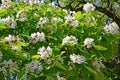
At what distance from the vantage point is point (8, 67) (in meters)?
5.35

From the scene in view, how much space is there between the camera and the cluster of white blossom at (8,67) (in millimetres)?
5289

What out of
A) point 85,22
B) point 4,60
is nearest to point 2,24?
point 4,60

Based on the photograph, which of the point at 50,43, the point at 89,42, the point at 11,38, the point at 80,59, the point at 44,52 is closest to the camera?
the point at 44,52

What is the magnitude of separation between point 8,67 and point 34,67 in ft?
1.14

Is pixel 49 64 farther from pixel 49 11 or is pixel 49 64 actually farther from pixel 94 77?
pixel 49 11

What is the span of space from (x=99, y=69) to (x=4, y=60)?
148 cm

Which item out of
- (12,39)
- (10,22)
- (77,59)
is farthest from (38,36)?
(77,59)

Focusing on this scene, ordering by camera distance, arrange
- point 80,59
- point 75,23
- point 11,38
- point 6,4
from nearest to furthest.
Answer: point 80,59, point 11,38, point 75,23, point 6,4

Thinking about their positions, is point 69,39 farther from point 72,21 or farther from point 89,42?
point 72,21

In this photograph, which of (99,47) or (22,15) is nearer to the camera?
(99,47)

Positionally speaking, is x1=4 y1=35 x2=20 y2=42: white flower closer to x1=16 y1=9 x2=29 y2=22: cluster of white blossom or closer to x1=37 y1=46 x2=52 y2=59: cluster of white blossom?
x1=37 y1=46 x2=52 y2=59: cluster of white blossom

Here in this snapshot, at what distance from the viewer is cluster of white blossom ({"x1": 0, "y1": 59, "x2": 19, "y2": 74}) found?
5.29m

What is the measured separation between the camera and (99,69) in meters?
5.95

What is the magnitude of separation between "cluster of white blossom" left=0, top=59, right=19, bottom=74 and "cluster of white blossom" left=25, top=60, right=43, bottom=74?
0.16 metres
